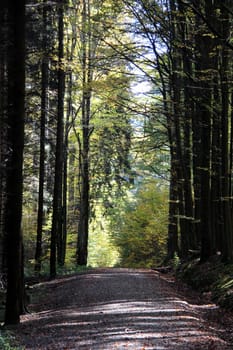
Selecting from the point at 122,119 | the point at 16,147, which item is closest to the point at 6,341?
the point at 16,147

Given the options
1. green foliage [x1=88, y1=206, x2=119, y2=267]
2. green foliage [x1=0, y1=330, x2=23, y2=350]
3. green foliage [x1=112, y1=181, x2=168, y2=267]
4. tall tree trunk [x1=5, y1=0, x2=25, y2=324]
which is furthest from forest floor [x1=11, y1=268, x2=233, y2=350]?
green foliage [x1=88, y1=206, x2=119, y2=267]

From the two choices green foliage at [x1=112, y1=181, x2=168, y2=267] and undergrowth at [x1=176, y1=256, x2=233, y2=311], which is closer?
undergrowth at [x1=176, y1=256, x2=233, y2=311]

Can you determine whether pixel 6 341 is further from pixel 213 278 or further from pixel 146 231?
pixel 146 231

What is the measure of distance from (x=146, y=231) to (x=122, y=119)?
33.2 feet

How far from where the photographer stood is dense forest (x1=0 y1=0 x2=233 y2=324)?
34.0 feet

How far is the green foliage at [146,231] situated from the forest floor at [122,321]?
1765 centimetres

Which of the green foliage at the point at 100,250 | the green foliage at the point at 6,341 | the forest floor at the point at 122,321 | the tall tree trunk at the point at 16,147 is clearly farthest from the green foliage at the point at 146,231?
the green foliage at the point at 6,341

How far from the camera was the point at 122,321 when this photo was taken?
940cm

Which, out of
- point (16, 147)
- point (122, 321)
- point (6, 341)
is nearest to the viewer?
point (6, 341)

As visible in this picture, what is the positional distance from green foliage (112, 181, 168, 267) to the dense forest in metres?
0.09

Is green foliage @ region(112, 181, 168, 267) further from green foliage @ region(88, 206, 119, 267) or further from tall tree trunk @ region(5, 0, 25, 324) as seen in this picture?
tall tree trunk @ region(5, 0, 25, 324)

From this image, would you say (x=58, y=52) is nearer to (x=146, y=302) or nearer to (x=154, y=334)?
(x=146, y=302)

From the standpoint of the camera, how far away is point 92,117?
27078 mm

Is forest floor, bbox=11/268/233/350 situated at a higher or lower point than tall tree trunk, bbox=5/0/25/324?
lower
